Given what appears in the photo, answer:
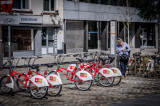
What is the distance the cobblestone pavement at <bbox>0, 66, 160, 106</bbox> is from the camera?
732 cm

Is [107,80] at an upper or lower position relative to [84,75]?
lower

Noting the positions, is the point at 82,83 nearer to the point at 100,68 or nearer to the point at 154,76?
the point at 100,68

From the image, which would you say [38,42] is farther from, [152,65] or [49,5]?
[152,65]

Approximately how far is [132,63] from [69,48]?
594 inches


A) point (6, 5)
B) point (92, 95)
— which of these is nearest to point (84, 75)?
point (92, 95)

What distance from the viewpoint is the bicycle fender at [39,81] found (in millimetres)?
7557

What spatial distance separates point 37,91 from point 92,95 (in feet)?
5.39

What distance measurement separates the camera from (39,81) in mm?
7625

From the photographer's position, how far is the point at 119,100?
7605 mm

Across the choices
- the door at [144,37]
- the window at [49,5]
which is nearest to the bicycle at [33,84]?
the window at [49,5]

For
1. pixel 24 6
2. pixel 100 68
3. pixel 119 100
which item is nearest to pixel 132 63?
pixel 100 68

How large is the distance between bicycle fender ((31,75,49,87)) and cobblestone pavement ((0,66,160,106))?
0.45m

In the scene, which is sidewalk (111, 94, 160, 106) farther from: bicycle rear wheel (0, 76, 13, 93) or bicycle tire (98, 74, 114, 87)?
bicycle rear wheel (0, 76, 13, 93)

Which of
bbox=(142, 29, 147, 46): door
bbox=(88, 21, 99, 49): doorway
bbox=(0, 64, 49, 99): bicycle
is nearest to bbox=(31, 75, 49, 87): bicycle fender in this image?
bbox=(0, 64, 49, 99): bicycle
